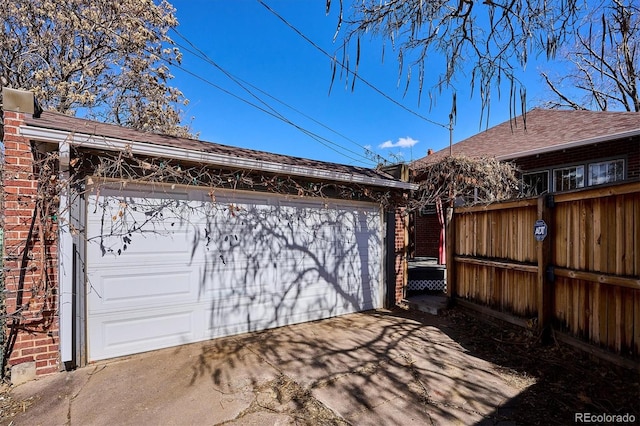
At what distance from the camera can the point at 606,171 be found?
7.73 meters

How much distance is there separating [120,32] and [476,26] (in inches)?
532

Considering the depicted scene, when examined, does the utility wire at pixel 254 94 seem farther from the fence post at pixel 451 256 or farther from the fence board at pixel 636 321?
the fence board at pixel 636 321

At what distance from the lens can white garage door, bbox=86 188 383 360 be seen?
3.98 m

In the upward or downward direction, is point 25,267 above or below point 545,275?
above

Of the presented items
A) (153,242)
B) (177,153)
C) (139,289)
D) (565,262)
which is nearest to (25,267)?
(139,289)

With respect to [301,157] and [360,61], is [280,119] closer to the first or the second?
[301,157]

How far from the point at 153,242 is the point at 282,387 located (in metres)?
2.48

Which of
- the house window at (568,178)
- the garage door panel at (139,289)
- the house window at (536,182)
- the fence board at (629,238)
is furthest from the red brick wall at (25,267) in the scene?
the house window at (568,178)

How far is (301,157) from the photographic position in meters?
6.61

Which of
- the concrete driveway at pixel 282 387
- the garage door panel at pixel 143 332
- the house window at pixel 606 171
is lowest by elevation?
the concrete driveway at pixel 282 387

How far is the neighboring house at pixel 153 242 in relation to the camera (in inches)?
138

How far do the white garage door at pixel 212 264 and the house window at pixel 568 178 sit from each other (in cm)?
566

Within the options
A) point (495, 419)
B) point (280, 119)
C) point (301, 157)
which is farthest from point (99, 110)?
point (495, 419)

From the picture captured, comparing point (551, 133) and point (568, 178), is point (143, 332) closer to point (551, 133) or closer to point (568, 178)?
point (568, 178)
